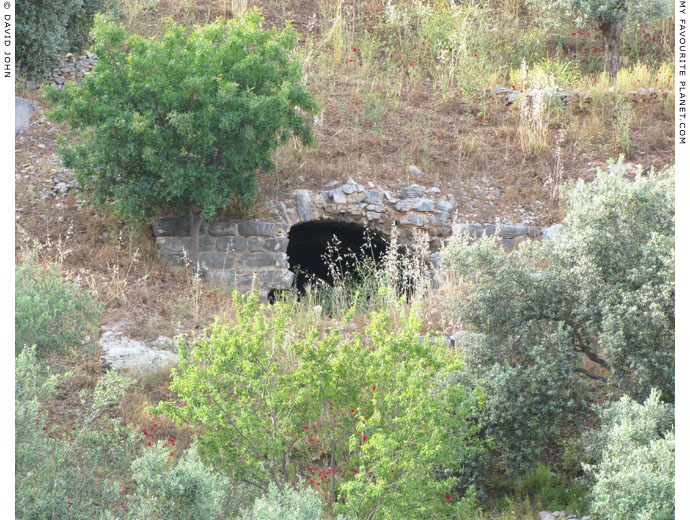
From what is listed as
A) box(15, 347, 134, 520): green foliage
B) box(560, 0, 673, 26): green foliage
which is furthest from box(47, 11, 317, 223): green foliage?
box(560, 0, 673, 26): green foliage

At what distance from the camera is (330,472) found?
563cm

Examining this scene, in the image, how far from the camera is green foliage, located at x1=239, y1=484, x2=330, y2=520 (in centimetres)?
402

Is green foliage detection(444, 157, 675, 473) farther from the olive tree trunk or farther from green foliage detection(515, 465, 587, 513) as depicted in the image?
the olive tree trunk

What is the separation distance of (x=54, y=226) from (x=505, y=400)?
6.23 m

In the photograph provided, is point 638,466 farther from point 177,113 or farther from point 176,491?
point 177,113

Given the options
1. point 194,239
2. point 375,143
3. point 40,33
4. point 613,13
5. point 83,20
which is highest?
point 613,13

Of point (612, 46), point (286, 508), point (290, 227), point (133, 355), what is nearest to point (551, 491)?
point (286, 508)

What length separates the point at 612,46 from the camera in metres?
12.9

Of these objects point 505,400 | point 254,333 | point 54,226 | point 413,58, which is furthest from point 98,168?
point 413,58

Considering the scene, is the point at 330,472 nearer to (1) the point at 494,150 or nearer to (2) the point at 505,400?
(2) the point at 505,400

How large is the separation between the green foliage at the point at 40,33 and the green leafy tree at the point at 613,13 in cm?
841

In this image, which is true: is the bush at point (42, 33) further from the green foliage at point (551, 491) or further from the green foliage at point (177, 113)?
the green foliage at point (551, 491)

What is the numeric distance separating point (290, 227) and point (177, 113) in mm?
2328

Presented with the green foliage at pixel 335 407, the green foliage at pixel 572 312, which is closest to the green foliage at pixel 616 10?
the green foliage at pixel 572 312
